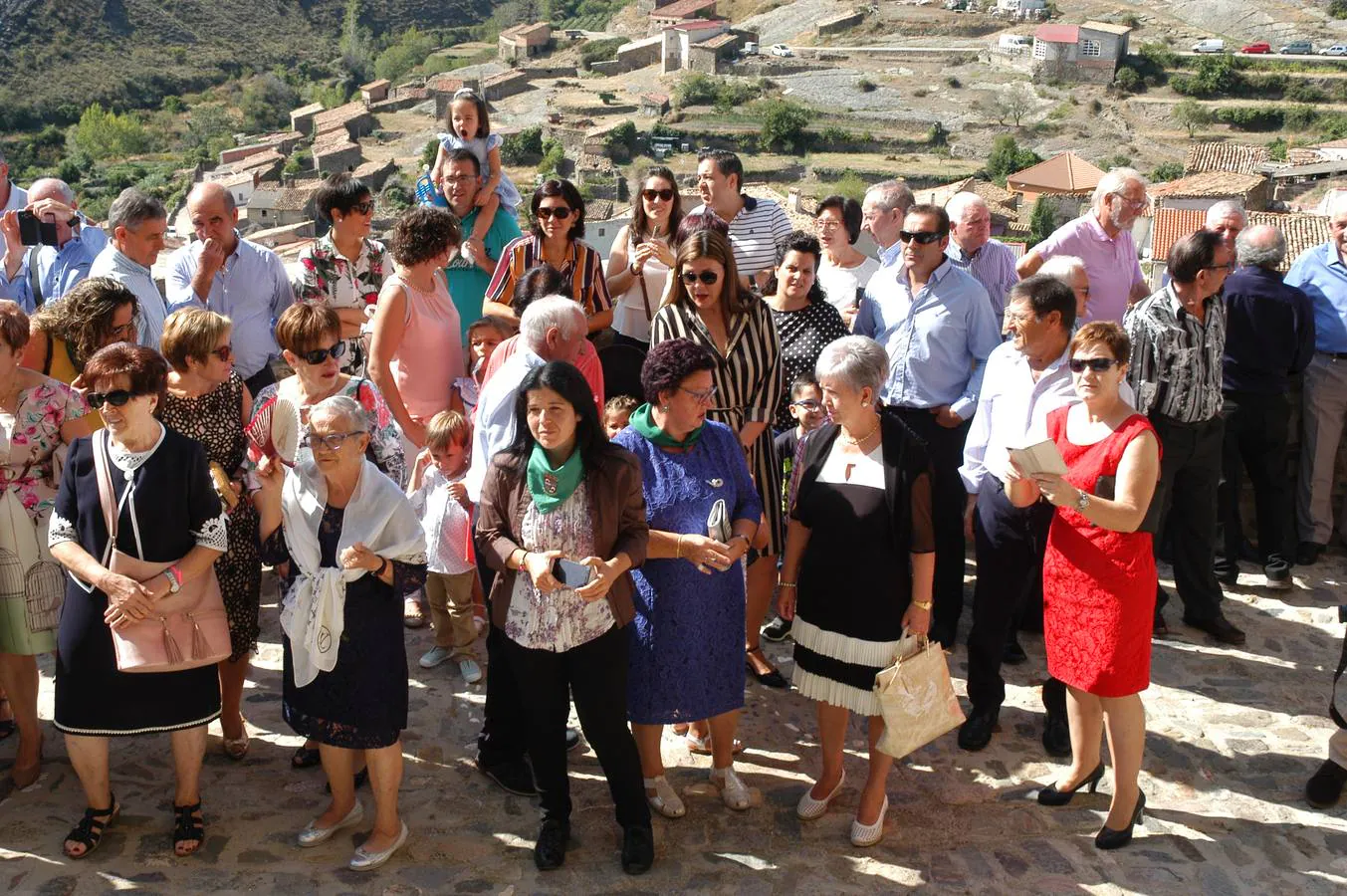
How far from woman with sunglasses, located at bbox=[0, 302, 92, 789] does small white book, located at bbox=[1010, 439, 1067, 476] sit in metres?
3.06

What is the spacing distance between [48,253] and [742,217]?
3.52m

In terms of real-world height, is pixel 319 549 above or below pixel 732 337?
below

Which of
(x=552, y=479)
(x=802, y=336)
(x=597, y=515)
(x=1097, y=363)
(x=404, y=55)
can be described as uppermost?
(x=404, y=55)

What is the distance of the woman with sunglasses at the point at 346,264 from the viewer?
198 inches

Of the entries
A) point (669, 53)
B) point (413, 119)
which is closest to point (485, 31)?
point (669, 53)

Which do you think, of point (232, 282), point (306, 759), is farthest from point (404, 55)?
point (306, 759)

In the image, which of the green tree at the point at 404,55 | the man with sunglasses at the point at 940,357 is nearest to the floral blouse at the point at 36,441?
the man with sunglasses at the point at 940,357

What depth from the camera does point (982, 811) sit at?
12.8ft

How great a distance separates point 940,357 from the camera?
4859mm

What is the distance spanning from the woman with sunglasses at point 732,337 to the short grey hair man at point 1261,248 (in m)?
2.77

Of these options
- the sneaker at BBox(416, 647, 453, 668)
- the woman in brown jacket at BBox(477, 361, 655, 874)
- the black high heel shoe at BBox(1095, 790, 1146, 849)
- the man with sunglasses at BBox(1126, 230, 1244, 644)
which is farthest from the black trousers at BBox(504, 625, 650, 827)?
the man with sunglasses at BBox(1126, 230, 1244, 644)

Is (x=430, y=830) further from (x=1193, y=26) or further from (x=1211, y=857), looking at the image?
(x=1193, y=26)

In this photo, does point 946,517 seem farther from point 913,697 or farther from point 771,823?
point 771,823

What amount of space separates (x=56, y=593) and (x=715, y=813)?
2.34m
